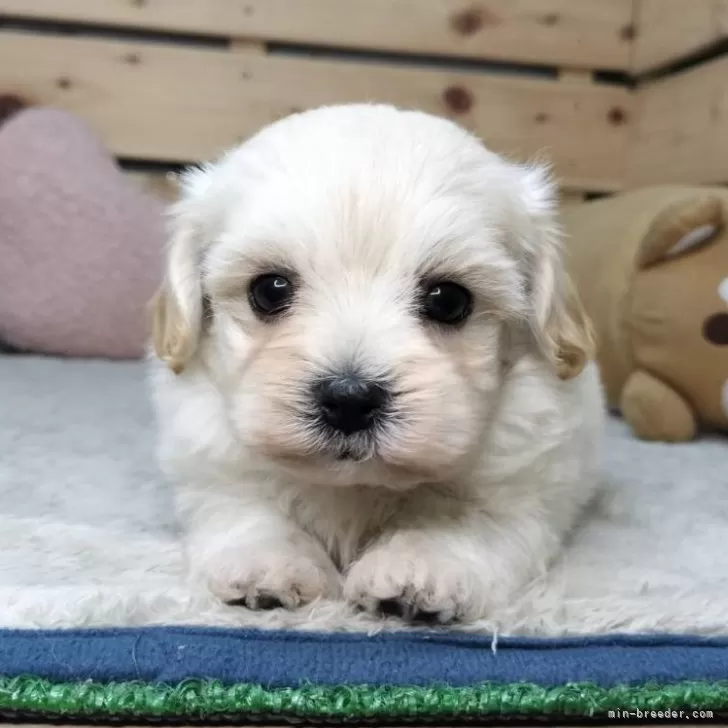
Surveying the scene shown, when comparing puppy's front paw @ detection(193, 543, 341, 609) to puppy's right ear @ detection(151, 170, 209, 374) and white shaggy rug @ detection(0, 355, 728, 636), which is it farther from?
puppy's right ear @ detection(151, 170, 209, 374)

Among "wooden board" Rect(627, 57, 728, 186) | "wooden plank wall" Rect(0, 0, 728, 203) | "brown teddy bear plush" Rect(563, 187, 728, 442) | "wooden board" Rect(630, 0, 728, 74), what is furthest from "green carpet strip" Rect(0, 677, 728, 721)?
"wooden board" Rect(630, 0, 728, 74)

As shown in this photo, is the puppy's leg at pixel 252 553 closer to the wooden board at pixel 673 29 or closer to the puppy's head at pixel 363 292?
the puppy's head at pixel 363 292

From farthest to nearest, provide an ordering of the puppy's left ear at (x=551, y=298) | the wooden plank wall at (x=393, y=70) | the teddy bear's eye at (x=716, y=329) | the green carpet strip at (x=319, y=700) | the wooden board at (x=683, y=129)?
the wooden plank wall at (x=393, y=70) < the wooden board at (x=683, y=129) < the teddy bear's eye at (x=716, y=329) < the puppy's left ear at (x=551, y=298) < the green carpet strip at (x=319, y=700)

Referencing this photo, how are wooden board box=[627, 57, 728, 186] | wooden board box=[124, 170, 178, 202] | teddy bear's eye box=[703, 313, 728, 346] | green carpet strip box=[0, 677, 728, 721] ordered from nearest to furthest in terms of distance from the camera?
green carpet strip box=[0, 677, 728, 721] < teddy bear's eye box=[703, 313, 728, 346] < wooden board box=[627, 57, 728, 186] < wooden board box=[124, 170, 178, 202]

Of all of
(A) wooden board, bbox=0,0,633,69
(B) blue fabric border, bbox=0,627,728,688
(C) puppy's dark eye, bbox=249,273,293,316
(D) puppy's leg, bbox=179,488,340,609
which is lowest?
(D) puppy's leg, bbox=179,488,340,609

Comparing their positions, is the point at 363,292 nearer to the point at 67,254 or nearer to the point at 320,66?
the point at 67,254

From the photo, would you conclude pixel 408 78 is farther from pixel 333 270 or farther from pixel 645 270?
pixel 333 270

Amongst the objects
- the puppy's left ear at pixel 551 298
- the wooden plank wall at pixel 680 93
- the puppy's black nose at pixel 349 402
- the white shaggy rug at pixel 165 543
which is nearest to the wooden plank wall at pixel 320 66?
the wooden plank wall at pixel 680 93

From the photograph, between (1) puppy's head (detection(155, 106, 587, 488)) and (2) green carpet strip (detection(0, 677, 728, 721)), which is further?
(1) puppy's head (detection(155, 106, 587, 488))
